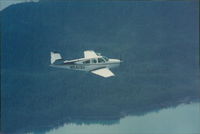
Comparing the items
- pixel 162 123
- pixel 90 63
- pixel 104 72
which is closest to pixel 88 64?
pixel 90 63

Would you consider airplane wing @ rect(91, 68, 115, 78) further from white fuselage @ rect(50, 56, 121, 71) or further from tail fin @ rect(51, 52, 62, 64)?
tail fin @ rect(51, 52, 62, 64)

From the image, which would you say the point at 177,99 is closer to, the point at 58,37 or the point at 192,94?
the point at 192,94

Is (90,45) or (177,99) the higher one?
(90,45)

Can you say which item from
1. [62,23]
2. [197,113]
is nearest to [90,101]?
[62,23]

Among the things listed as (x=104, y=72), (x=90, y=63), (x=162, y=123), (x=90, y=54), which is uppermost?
(x=90, y=54)

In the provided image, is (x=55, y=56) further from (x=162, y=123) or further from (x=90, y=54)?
(x=162, y=123)

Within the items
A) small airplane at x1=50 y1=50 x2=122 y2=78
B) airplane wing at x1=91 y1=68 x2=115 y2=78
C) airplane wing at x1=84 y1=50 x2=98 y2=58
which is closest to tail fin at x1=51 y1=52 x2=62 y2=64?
small airplane at x1=50 y1=50 x2=122 y2=78
